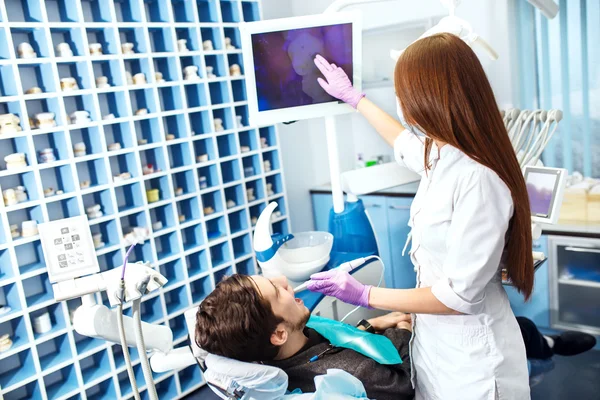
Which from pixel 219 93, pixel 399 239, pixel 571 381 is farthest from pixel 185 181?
pixel 571 381

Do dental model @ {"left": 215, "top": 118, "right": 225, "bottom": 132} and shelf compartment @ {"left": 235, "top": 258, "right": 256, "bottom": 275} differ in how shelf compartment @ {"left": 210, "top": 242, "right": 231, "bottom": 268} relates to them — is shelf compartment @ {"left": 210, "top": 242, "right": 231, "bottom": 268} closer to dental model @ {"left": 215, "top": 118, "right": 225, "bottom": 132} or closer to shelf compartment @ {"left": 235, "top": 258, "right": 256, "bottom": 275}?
shelf compartment @ {"left": 235, "top": 258, "right": 256, "bottom": 275}

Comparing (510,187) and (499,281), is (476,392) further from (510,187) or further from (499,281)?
(510,187)

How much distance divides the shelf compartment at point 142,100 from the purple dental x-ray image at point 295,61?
0.80m

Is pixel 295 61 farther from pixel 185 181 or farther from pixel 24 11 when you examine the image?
pixel 24 11

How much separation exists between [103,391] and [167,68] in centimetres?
158

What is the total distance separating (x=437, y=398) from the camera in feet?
4.72

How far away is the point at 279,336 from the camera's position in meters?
1.43

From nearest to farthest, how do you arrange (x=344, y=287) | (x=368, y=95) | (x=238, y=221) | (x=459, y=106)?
1. (x=459, y=106)
2. (x=344, y=287)
3. (x=238, y=221)
4. (x=368, y=95)

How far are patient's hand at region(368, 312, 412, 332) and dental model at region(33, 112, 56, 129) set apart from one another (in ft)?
4.95

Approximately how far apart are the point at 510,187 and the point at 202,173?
1.89 metres

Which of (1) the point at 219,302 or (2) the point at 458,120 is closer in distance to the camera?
(2) the point at 458,120

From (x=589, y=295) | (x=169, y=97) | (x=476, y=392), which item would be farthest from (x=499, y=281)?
(x=169, y=97)

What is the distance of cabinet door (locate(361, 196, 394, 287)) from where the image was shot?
10.7 ft

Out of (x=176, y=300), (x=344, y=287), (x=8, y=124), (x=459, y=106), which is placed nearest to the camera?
(x=459, y=106)
